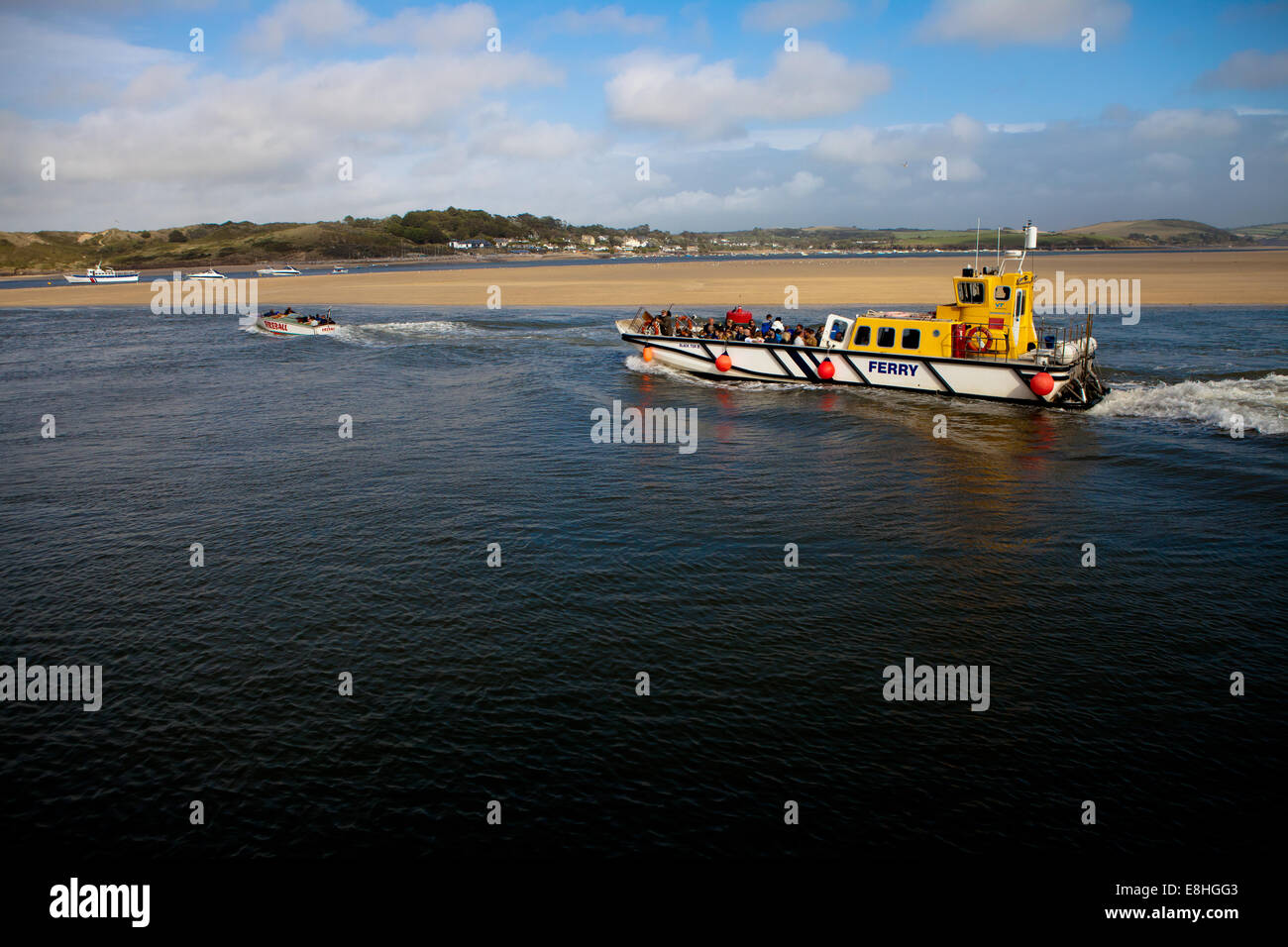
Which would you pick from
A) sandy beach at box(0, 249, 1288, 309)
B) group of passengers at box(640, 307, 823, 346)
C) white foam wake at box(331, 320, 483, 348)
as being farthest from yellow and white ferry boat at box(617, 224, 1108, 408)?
sandy beach at box(0, 249, 1288, 309)

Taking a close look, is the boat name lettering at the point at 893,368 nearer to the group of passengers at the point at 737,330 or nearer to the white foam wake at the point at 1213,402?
the group of passengers at the point at 737,330

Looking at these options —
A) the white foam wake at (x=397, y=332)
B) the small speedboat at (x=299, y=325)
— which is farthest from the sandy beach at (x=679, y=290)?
the small speedboat at (x=299, y=325)

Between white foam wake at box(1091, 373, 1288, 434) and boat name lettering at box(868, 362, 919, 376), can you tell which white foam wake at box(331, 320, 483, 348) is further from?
white foam wake at box(1091, 373, 1288, 434)

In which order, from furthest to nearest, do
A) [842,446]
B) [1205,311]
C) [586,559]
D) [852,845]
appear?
[1205,311], [842,446], [586,559], [852,845]

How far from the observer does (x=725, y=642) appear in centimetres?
1331

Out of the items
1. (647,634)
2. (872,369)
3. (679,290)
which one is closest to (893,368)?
(872,369)

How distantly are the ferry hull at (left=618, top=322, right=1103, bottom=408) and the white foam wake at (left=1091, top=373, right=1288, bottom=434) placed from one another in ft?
4.75

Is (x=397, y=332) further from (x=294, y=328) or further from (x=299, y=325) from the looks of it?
(x=294, y=328)

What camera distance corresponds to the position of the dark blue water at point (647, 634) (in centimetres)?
976

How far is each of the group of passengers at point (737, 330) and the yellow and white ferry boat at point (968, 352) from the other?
2.46ft

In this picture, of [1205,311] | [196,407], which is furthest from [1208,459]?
[1205,311]

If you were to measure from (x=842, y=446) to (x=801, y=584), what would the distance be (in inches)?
422
